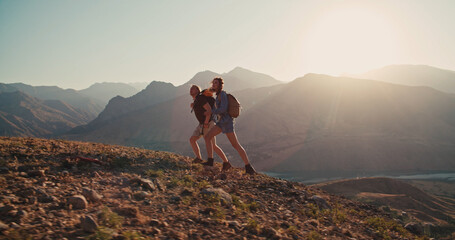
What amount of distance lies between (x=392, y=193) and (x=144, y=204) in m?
45.2

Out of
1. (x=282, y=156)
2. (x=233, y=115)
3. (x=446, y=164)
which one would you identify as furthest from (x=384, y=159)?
(x=233, y=115)

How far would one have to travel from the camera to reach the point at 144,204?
375 centimetres

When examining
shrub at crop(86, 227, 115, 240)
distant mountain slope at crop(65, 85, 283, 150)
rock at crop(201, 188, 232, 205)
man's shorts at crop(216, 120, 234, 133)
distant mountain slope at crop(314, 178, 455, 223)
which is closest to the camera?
shrub at crop(86, 227, 115, 240)

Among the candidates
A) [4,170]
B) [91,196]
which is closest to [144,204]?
[91,196]

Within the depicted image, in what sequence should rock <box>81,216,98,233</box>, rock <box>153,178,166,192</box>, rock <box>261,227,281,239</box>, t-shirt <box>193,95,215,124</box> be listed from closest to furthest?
rock <box>81,216,98,233</box>
rock <box>261,227,281,239</box>
rock <box>153,178,166,192</box>
t-shirt <box>193,95,215,124</box>

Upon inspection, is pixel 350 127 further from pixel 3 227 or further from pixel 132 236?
pixel 3 227

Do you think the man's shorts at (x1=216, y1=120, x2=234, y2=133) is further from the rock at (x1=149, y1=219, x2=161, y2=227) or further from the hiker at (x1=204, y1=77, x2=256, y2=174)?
the rock at (x1=149, y1=219, x2=161, y2=227)

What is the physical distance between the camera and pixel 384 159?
3440 inches

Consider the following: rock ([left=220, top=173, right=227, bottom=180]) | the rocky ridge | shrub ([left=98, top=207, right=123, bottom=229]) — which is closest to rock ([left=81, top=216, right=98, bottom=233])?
the rocky ridge

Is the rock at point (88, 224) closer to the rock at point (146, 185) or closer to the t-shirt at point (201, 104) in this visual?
the rock at point (146, 185)

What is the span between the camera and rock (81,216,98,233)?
8.54 feet

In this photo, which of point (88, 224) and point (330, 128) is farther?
point (330, 128)

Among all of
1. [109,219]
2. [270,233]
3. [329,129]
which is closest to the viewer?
[109,219]

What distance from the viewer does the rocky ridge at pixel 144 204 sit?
9.10 feet
